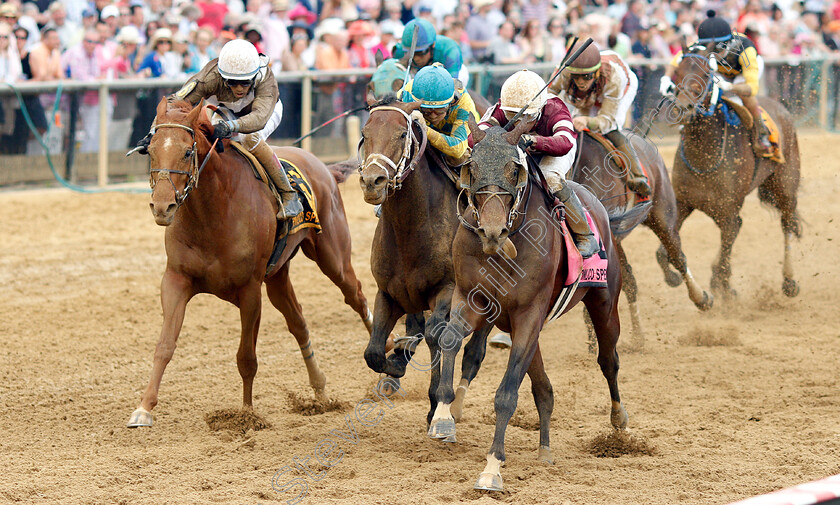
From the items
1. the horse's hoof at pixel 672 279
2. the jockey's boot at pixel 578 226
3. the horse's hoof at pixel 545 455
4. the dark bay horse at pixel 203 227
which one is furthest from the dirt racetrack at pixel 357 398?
the jockey's boot at pixel 578 226

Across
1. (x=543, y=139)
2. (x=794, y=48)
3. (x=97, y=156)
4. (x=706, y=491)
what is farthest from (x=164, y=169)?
(x=794, y=48)

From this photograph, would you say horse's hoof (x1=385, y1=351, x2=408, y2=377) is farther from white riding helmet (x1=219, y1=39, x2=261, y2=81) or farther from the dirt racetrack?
white riding helmet (x1=219, y1=39, x2=261, y2=81)

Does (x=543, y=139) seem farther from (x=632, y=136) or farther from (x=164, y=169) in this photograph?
(x=632, y=136)

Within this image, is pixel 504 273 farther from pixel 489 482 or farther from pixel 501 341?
pixel 501 341

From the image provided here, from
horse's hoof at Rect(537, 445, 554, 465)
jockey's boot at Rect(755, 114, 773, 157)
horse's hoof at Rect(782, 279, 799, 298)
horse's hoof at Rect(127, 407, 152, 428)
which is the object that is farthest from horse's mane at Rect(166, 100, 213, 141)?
horse's hoof at Rect(782, 279, 799, 298)

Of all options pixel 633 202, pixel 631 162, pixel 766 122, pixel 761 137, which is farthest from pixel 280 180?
pixel 766 122

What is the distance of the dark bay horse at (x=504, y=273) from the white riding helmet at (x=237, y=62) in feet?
6.15

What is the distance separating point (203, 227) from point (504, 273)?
6.43 feet

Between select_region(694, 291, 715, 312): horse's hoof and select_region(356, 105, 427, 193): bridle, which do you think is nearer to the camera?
select_region(356, 105, 427, 193): bridle

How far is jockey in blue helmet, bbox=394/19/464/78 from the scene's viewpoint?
26.9ft

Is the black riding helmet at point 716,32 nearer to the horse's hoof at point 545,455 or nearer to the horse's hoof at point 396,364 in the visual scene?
the horse's hoof at point 396,364

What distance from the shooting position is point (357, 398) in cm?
739

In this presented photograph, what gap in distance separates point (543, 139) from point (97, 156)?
27.8 feet

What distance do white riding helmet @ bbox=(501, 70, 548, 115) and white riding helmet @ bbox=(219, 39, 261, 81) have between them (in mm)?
1699
